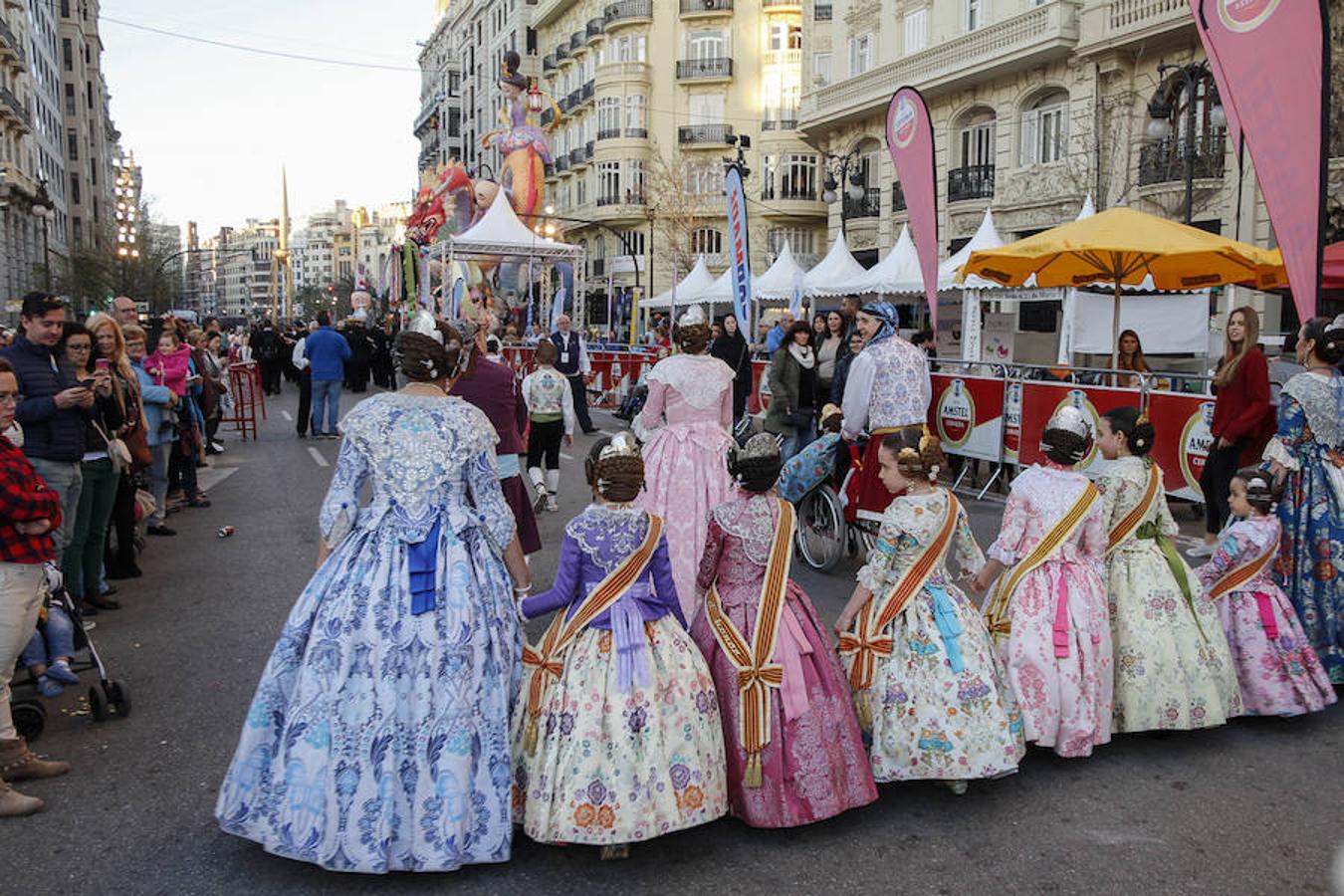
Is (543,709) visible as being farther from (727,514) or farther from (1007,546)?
(1007,546)

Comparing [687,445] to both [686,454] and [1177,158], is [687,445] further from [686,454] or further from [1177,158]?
[1177,158]

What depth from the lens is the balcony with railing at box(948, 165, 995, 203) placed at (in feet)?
91.0

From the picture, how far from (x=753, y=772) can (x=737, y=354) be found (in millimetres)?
9867

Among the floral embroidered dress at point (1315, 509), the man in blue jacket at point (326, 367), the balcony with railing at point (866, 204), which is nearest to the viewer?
the floral embroidered dress at point (1315, 509)

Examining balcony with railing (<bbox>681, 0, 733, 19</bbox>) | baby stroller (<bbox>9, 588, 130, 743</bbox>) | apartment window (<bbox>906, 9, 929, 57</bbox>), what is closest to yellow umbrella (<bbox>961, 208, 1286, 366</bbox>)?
baby stroller (<bbox>9, 588, 130, 743</bbox>)

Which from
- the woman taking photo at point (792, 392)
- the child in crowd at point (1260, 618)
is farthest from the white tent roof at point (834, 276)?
the child in crowd at point (1260, 618)

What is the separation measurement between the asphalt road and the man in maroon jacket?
74.4 inches

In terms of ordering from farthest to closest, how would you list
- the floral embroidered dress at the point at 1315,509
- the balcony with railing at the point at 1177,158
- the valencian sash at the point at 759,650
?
the balcony with railing at the point at 1177,158, the floral embroidered dress at the point at 1315,509, the valencian sash at the point at 759,650

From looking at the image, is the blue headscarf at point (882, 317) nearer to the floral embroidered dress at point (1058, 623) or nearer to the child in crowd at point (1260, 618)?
the child in crowd at point (1260, 618)

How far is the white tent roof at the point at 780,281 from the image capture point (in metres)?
22.6

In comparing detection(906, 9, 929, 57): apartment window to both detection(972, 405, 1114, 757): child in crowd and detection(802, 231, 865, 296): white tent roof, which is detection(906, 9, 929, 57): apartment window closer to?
detection(802, 231, 865, 296): white tent roof

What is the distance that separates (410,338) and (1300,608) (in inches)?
181

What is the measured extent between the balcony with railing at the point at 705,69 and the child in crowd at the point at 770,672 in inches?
1922

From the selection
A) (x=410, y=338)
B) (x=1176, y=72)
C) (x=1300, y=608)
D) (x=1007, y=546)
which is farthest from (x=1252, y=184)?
(x=410, y=338)
